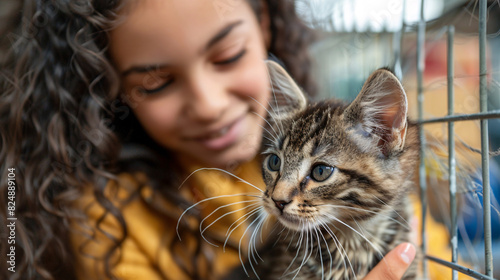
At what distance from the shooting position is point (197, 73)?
0.54 meters

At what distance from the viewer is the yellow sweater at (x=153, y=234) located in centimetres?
62

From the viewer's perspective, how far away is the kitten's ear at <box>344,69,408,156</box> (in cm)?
43

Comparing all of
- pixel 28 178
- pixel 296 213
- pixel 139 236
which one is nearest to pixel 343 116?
pixel 296 213

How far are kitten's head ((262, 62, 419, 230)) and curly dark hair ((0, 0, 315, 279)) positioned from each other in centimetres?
28

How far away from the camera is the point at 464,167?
54 centimetres

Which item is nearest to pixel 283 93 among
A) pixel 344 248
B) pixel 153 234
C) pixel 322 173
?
pixel 322 173

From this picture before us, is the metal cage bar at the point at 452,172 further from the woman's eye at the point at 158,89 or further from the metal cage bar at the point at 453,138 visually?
the woman's eye at the point at 158,89

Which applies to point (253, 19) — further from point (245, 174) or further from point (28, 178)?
point (28, 178)

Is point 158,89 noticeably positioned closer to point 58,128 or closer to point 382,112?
point 58,128

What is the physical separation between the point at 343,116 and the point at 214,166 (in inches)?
10.9

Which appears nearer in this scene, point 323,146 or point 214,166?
point 323,146

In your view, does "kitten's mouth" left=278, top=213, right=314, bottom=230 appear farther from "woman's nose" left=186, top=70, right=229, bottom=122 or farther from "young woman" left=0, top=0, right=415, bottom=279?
"woman's nose" left=186, top=70, right=229, bottom=122

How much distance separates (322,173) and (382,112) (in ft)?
0.41

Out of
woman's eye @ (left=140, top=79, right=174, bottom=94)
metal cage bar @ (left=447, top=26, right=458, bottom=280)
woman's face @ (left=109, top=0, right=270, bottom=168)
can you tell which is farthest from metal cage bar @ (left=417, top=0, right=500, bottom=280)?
woman's eye @ (left=140, top=79, right=174, bottom=94)
